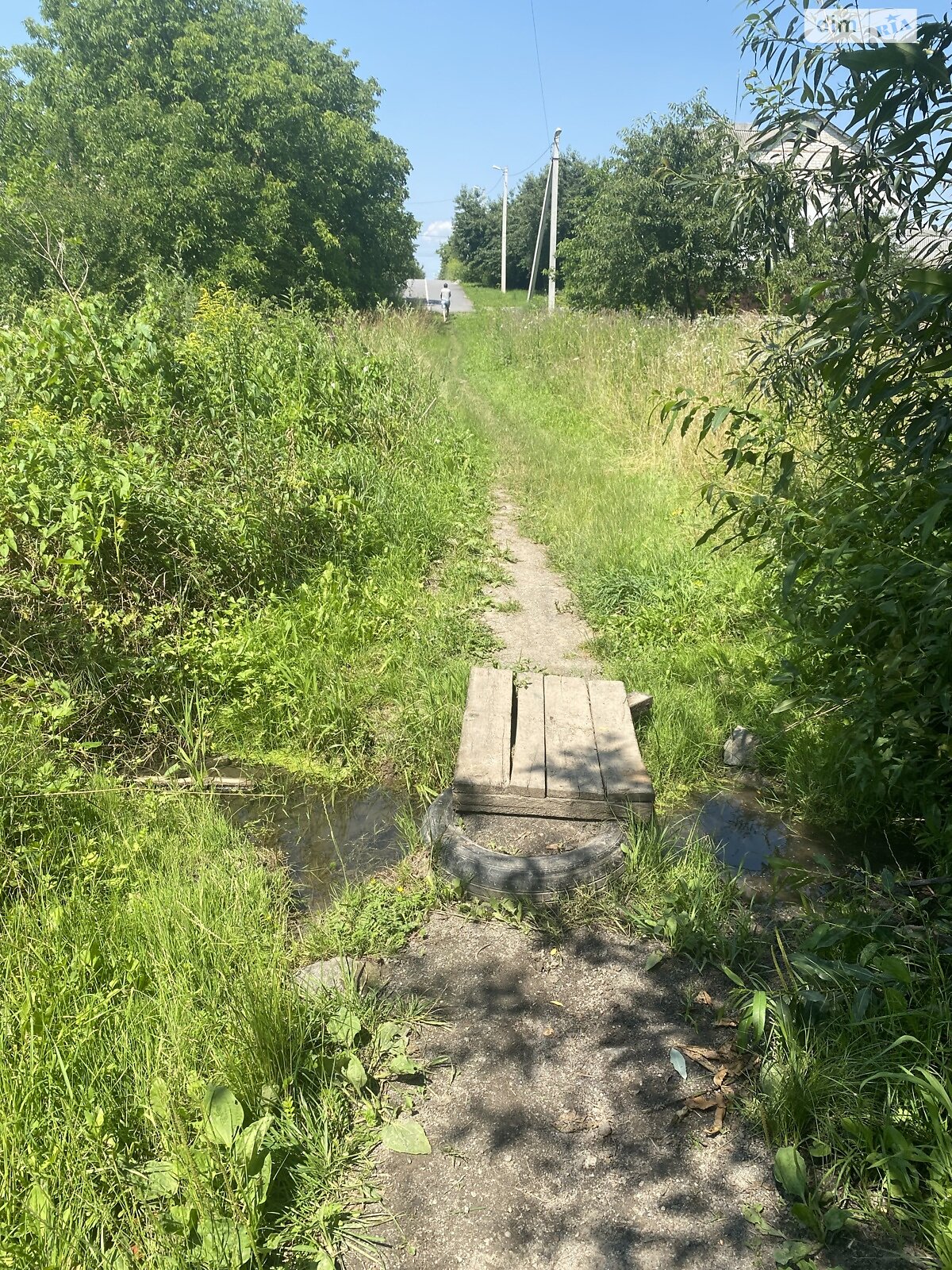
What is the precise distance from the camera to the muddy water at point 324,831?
3.32 m

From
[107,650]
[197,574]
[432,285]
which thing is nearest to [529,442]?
[197,574]

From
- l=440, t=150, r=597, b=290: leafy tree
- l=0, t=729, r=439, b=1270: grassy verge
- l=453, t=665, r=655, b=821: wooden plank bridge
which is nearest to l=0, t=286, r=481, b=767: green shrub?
l=0, t=729, r=439, b=1270: grassy verge

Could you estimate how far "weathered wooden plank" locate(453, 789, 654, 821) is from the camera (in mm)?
3178

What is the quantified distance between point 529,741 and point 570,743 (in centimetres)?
18

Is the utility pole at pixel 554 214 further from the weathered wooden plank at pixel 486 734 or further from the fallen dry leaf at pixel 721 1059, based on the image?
the fallen dry leaf at pixel 721 1059

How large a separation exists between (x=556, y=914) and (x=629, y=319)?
11.2 metres

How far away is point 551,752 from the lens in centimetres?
343

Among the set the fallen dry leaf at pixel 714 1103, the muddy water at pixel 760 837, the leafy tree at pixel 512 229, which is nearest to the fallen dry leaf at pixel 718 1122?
the fallen dry leaf at pixel 714 1103

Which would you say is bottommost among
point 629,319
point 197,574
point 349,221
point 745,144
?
point 197,574

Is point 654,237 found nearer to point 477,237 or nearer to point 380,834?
point 380,834

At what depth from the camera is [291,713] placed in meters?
4.22

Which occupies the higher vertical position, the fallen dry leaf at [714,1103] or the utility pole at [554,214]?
the utility pole at [554,214]

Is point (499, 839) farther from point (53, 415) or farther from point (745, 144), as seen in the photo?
point (53, 415)

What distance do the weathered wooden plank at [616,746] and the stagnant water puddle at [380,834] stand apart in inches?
12.5
